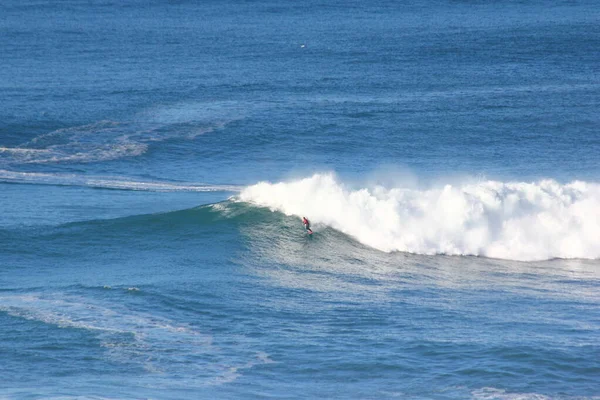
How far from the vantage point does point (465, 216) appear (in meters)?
31.7

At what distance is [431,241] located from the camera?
31.1 meters

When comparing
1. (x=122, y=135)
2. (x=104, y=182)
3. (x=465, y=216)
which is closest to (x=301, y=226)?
(x=465, y=216)

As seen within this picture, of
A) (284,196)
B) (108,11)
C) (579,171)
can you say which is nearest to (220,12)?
(108,11)

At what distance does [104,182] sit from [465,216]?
17.6 meters

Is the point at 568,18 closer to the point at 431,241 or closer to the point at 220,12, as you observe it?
the point at 220,12

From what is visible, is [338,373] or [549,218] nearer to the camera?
[338,373]

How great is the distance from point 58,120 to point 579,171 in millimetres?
27722

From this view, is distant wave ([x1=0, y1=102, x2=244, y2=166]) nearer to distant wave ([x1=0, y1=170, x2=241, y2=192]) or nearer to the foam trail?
distant wave ([x1=0, y1=170, x2=241, y2=192])

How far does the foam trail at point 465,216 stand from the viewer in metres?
30.9

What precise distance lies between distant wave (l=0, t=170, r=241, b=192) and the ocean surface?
226mm

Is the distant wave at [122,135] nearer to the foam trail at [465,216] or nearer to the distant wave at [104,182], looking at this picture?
the distant wave at [104,182]

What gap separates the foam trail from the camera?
30938mm

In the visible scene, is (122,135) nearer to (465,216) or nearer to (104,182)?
(104,182)

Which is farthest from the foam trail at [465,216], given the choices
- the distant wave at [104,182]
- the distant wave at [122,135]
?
the distant wave at [122,135]
